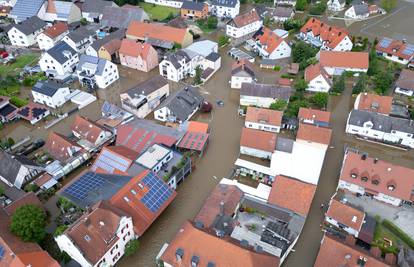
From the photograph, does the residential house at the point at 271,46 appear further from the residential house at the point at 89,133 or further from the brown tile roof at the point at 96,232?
the brown tile roof at the point at 96,232

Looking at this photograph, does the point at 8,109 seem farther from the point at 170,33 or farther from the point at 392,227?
the point at 392,227

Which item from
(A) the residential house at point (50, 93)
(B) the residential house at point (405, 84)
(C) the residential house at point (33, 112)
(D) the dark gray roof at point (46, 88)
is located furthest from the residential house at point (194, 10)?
(B) the residential house at point (405, 84)

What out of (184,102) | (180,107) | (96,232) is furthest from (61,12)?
(96,232)

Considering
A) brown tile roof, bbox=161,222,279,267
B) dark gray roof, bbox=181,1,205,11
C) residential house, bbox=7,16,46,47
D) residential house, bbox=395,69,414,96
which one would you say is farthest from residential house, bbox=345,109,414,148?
residential house, bbox=7,16,46,47

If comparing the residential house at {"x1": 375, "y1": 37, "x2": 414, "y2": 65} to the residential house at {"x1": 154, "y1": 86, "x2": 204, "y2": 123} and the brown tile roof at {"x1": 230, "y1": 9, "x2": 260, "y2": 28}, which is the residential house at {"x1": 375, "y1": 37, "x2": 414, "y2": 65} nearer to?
the brown tile roof at {"x1": 230, "y1": 9, "x2": 260, "y2": 28}

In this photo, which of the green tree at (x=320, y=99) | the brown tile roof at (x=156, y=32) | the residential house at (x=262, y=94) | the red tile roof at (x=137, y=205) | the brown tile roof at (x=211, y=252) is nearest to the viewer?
the brown tile roof at (x=211, y=252)

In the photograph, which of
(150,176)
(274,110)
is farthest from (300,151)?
(150,176)
